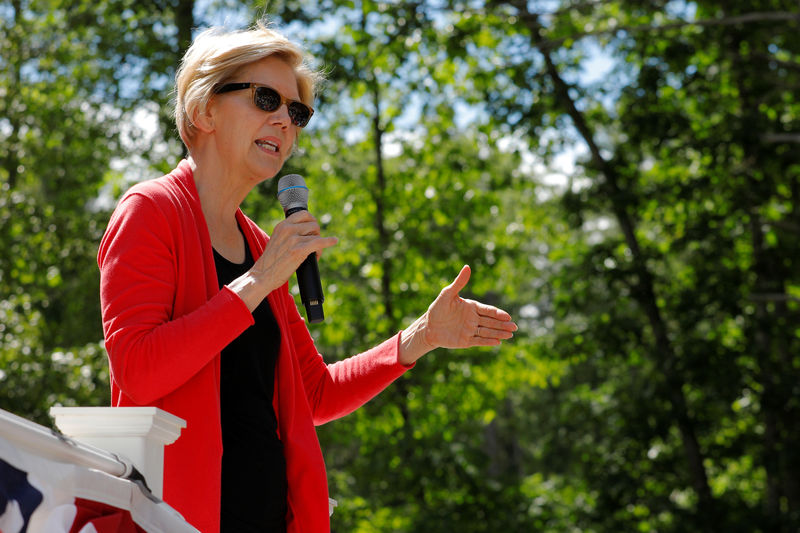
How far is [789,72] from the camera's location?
409 inches

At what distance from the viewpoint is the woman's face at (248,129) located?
2289mm

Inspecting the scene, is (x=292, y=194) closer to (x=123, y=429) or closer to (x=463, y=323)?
(x=463, y=323)

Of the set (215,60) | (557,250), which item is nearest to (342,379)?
(215,60)

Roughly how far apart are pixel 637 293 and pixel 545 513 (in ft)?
10.2

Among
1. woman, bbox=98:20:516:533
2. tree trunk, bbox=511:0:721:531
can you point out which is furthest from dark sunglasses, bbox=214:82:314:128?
tree trunk, bbox=511:0:721:531

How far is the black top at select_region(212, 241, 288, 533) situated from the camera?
209 centimetres

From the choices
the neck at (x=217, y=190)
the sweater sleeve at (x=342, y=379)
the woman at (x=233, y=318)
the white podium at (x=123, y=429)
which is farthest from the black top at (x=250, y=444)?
the white podium at (x=123, y=429)

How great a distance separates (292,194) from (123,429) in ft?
3.40

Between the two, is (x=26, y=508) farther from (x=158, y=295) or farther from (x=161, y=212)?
(x=161, y=212)

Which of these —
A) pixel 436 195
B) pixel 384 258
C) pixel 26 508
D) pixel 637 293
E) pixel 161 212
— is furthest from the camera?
pixel 436 195

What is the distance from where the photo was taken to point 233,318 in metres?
1.92

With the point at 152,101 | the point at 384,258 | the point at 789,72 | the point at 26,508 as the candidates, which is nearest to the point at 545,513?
the point at 384,258

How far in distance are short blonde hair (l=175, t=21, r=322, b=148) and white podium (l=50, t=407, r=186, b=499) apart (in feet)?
3.12

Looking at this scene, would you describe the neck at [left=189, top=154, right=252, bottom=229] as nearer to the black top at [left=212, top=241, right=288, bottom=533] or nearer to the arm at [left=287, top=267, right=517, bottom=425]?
the black top at [left=212, top=241, right=288, bottom=533]
